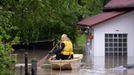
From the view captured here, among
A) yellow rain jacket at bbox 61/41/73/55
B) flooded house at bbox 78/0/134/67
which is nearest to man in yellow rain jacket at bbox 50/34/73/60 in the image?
yellow rain jacket at bbox 61/41/73/55

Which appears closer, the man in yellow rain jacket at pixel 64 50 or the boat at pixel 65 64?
the boat at pixel 65 64

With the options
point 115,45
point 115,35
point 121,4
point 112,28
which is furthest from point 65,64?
point 121,4

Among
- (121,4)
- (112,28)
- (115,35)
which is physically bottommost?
(115,35)

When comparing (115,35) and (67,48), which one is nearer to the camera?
(67,48)

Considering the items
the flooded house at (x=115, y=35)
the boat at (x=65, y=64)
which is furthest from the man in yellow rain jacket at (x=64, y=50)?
the flooded house at (x=115, y=35)

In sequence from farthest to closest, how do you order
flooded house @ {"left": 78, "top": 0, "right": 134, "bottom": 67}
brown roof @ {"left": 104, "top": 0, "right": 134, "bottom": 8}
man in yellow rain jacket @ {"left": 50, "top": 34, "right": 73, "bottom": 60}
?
flooded house @ {"left": 78, "top": 0, "right": 134, "bottom": 67}
brown roof @ {"left": 104, "top": 0, "right": 134, "bottom": 8}
man in yellow rain jacket @ {"left": 50, "top": 34, "right": 73, "bottom": 60}

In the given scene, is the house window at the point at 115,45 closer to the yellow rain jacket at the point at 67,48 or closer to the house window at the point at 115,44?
the house window at the point at 115,44

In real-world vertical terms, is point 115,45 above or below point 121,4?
below

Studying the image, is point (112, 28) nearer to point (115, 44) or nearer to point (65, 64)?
point (115, 44)

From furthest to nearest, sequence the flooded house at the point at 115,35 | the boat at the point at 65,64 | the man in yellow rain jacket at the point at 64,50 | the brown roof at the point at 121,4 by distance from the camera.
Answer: the flooded house at the point at 115,35 < the brown roof at the point at 121,4 < the man in yellow rain jacket at the point at 64,50 < the boat at the point at 65,64

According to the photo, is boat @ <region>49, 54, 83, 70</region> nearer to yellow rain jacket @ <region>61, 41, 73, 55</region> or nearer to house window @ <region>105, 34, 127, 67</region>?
yellow rain jacket @ <region>61, 41, 73, 55</region>

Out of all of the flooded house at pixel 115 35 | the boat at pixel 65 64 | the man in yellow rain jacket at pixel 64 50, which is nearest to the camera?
the boat at pixel 65 64

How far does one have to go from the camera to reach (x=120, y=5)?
3478 cm

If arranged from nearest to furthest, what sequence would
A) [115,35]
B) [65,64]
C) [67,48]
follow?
[65,64] → [67,48] → [115,35]
